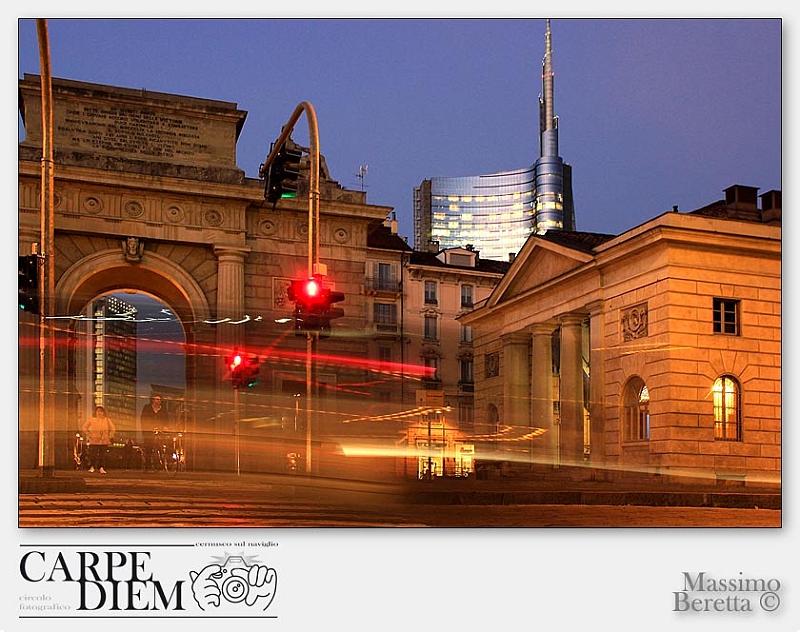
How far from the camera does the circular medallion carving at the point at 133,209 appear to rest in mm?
13938

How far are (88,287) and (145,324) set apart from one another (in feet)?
2.75

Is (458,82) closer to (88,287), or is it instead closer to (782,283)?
(782,283)

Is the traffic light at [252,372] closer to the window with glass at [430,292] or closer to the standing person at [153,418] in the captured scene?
the standing person at [153,418]

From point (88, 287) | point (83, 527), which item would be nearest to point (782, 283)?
point (83, 527)

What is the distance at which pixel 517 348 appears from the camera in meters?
12.7

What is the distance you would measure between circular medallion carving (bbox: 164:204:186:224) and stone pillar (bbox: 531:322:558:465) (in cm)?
472

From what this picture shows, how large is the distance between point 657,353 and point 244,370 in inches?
165

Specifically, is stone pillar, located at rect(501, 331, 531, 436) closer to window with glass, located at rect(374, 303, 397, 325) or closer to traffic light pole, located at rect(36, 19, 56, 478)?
window with glass, located at rect(374, 303, 397, 325)

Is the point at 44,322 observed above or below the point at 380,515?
above

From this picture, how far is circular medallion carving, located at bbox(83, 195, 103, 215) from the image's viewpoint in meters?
13.2

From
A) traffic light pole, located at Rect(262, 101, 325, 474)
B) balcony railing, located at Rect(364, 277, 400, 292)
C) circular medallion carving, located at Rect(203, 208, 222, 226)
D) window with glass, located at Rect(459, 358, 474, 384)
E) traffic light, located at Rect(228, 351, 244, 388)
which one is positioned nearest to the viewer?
traffic light pole, located at Rect(262, 101, 325, 474)

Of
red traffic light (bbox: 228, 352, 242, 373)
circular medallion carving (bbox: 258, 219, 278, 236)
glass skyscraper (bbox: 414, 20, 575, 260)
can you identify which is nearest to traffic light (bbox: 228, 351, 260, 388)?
red traffic light (bbox: 228, 352, 242, 373)

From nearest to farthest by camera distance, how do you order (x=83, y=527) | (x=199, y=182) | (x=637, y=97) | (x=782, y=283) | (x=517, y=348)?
1. (x=83, y=527)
2. (x=782, y=283)
3. (x=637, y=97)
4. (x=517, y=348)
5. (x=199, y=182)

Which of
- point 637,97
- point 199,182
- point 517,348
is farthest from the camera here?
point 199,182
